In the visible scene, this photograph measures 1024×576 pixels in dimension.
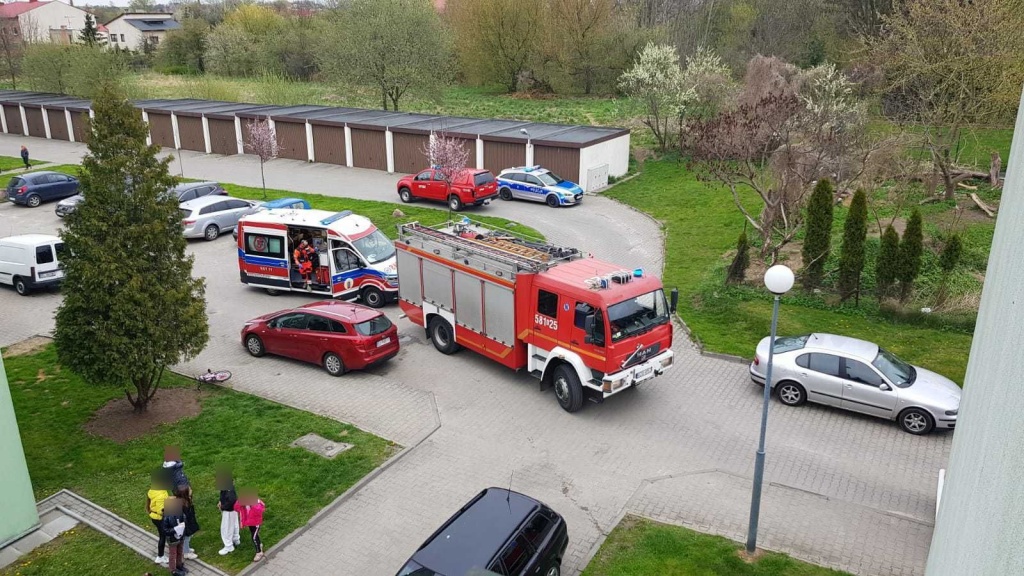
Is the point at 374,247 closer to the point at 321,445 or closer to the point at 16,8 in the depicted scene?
the point at 321,445

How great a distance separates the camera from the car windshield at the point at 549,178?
28578 mm

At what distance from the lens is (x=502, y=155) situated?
103ft

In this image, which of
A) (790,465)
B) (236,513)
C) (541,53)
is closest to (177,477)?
(236,513)

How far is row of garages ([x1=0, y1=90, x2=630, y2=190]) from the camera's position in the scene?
3053cm

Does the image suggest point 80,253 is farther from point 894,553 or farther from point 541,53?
point 541,53

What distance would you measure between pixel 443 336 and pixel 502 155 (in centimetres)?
1674

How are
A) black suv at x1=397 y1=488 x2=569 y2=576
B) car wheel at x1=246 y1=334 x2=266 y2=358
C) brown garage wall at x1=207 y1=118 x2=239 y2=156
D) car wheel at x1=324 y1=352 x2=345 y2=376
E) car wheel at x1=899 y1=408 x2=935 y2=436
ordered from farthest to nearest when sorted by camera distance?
brown garage wall at x1=207 y1=118 x2=239 y2=156, car wheel at x1=246 y1=334 x2=266 y2=358, car wheel at x1=324 y1=352 x2=345 y2=376, car wheel at x1=899 y1=408 x2=935 y2=436, black suv at x1=397 y1=488 x2=569 y2=576

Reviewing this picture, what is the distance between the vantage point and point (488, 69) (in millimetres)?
62906

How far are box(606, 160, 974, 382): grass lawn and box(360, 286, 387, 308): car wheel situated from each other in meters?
7.63

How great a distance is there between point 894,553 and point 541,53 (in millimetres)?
53872

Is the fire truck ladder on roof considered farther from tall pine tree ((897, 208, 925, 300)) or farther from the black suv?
tall pine tree ((897, 208, 925, 300))

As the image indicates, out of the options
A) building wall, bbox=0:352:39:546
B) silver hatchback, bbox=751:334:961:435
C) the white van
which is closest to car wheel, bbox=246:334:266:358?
building wall, bbox=0:352:39:546

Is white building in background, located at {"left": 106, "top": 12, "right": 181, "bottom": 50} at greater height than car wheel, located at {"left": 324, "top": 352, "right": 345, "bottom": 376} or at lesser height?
greater

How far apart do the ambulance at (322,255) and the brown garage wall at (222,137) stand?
22.6 meters
